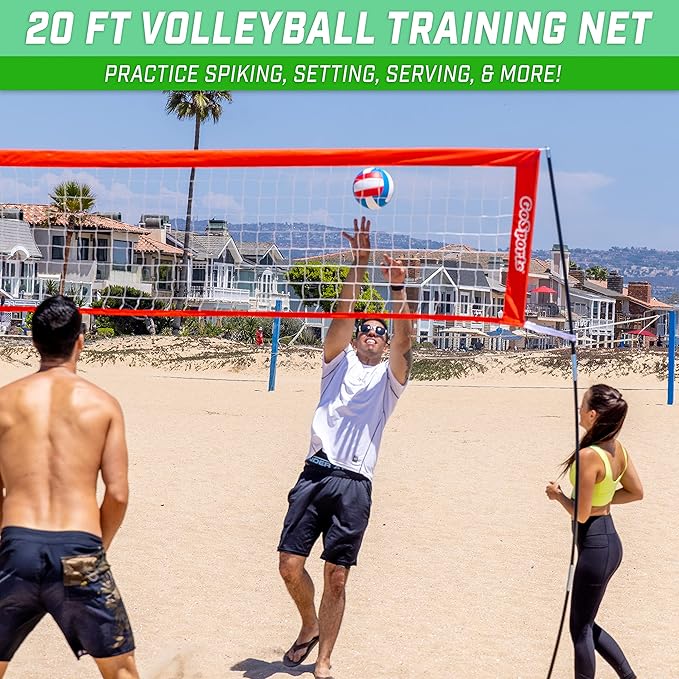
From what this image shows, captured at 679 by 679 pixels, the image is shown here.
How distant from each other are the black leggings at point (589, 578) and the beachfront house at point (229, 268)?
7.51 feet

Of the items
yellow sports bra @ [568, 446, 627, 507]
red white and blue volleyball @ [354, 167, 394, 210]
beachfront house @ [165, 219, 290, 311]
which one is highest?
red white and blue volleyball @ [354, 167, 394, 210]

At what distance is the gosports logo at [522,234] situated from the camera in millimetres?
5238

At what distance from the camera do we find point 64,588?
3.80 m

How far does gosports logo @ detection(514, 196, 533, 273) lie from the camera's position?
524 centimetres

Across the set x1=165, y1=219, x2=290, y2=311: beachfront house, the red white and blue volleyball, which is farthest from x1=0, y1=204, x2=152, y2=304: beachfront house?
the red white and blue volleyball

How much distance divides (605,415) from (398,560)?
3.71 metres

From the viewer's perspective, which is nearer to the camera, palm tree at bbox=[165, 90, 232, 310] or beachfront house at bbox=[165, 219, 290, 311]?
beachfront house at bbox=[165, 219, 290, 311]

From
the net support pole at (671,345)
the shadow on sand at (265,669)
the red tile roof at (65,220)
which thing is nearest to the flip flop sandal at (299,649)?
the shadow on sand at (265,669)

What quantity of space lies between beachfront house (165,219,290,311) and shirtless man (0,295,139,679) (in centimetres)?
224

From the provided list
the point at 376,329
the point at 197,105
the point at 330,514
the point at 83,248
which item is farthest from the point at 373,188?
the point at 197,105

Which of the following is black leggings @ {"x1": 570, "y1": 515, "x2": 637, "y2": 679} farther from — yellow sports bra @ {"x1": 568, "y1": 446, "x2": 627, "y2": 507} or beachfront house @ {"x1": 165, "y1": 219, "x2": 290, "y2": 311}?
beachfront house @ {"x1": 165, "y1": 219, "x2": 290, "y2": 311}

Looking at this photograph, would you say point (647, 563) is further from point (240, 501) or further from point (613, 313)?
point (613, 313)

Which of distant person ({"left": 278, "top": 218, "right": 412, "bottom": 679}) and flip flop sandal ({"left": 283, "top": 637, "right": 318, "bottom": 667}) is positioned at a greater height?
distant person ({"left": 278, "top": 218, "right": 412, "bottom": 679})

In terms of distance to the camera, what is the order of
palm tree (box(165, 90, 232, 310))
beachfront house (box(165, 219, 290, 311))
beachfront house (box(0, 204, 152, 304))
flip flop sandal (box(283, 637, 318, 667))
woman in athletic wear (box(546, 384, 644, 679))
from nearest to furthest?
woman in athletic wear (box(546, 384, 644, 679)) < flip flop sandal (box(283, 637, 318, 667)) < beachfront house (box(165, 219, 290, 311)) < beachfront house (box(0, 204, 152, 304)) < palm tree (box(165, 90, 232, 310))
